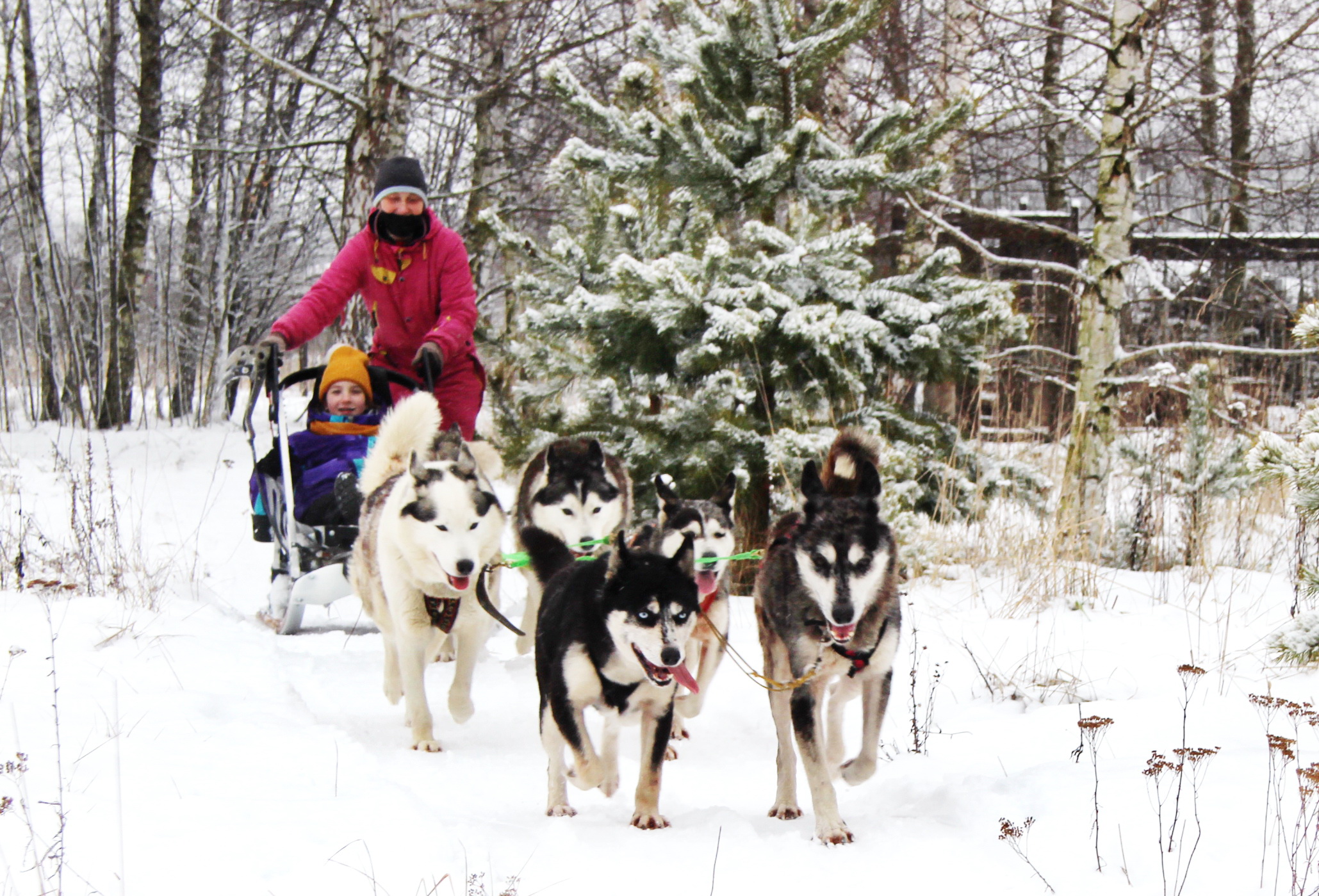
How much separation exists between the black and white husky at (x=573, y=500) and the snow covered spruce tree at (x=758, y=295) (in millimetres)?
980

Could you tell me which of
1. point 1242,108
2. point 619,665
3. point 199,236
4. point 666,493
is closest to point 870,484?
point 619,665

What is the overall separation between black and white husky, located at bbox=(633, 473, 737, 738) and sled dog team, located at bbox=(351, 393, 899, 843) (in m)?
0.01

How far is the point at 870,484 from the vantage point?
2.95 meters

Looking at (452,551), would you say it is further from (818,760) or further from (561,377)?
(561,377)

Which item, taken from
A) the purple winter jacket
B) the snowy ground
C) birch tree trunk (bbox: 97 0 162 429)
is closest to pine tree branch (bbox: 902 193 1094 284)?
the snowy ground

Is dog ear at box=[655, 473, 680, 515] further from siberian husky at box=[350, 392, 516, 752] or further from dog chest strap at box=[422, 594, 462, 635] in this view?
dog chest strap at box=[422, 594, 462, 635]

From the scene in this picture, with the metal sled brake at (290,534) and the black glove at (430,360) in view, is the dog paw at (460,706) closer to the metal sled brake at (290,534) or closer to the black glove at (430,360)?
the metal sled brake at (290,534)

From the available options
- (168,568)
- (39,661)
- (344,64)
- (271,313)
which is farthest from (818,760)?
(271,313)

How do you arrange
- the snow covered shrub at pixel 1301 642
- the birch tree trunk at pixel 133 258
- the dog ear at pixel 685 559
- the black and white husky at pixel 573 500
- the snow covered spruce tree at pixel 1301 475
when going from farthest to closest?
the birch tree trunk at pixel 133 258 < the black and white husky at pixel 573 500 < the dog ear at pixel 685 559 < the snow covered shrub at pixel 1301 642 < the snow covered spruce tree at pixel 1301 475

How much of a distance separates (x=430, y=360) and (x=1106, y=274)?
15.6 feet

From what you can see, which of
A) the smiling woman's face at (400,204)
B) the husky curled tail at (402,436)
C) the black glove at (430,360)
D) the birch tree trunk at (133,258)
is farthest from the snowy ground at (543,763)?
the birch tree trunk at (133,258)

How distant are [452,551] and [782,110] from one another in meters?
3.81

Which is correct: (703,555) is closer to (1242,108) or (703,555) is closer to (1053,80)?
(1053,80)

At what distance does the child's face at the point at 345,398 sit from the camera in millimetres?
5254
